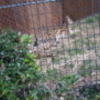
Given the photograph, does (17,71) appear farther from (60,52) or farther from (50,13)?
(60,52)

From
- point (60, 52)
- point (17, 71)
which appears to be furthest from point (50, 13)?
point (17, 71)

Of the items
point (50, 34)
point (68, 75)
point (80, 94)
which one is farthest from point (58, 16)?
point (80, 94)

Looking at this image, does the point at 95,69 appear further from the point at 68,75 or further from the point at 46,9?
the point at 46,9

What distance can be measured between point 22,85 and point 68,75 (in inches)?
38.9

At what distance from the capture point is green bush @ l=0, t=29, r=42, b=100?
313 cm

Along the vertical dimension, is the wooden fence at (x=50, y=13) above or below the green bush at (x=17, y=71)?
above

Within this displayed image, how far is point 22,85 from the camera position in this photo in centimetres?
318

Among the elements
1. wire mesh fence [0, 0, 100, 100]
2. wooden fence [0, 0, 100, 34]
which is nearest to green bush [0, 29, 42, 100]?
wire mesh fence [0, 0, 100, 100]

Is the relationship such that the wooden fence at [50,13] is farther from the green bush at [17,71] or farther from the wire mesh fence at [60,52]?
the green bush at [17,71]

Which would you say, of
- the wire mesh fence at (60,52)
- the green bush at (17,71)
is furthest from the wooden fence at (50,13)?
the green bush at (17,71)

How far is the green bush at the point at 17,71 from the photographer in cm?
313

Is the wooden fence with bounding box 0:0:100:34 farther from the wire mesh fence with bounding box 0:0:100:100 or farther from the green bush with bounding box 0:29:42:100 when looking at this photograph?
the green bush with bounding box 0:29:42:100

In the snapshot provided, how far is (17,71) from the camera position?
317 centimetres

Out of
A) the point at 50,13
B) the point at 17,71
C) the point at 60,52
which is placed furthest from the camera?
the point at 60,52
